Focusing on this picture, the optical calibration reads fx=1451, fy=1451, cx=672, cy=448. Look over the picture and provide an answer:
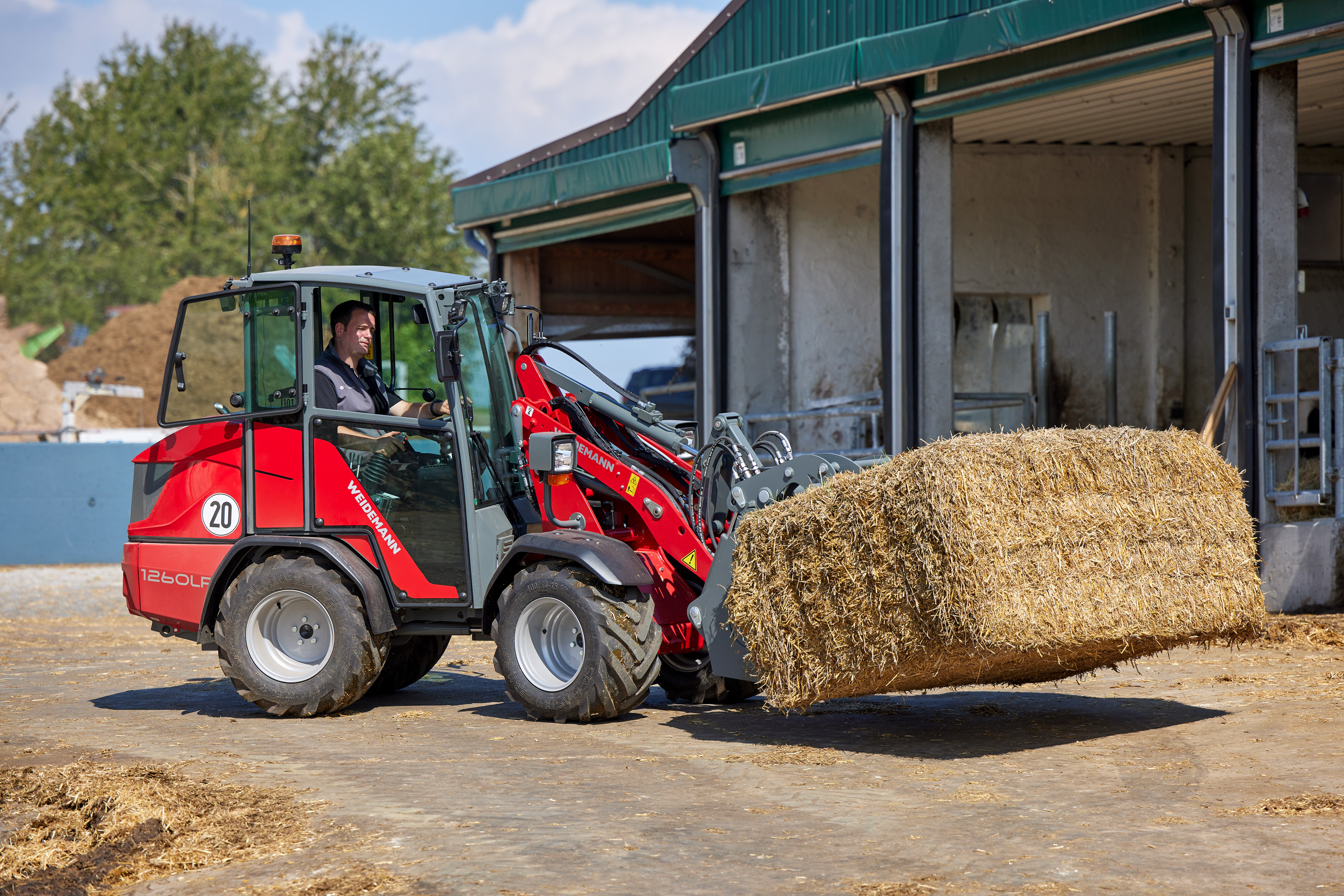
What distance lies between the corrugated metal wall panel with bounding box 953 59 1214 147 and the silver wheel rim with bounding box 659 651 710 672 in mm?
6586

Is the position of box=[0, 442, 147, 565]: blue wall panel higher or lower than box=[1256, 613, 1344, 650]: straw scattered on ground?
higher

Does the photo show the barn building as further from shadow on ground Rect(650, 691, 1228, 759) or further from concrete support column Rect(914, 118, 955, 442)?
shadow on ground Rect(650, 691, 1228, 759)

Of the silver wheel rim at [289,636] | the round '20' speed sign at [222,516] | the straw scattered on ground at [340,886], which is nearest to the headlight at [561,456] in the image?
the silver wheel rim at [289,636]

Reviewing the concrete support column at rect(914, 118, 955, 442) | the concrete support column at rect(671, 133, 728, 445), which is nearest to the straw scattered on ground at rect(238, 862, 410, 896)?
the concrete support column at rect(914, 118, 955, 442)

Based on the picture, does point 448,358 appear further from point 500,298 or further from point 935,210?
point 935,210

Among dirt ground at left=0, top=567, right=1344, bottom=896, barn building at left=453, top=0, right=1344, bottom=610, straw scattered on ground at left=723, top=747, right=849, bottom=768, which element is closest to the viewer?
dirt ground at left=0, top=567, right=1344, bottom=896

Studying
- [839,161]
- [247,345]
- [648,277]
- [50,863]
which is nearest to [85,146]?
[648,277]

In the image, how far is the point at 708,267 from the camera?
55.0ft

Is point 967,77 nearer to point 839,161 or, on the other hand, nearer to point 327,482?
point 839,161

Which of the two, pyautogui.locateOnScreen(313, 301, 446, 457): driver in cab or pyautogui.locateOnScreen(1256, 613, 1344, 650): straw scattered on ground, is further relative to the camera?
pyautogui.locateOnScreen(1256, 613, 1344, 650): straw scattered on ground

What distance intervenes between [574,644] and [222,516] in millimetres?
2337

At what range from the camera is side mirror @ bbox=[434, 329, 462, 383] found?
7859 mm

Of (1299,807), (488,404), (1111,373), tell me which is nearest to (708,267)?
(1111,373)

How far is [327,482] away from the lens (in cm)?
833
